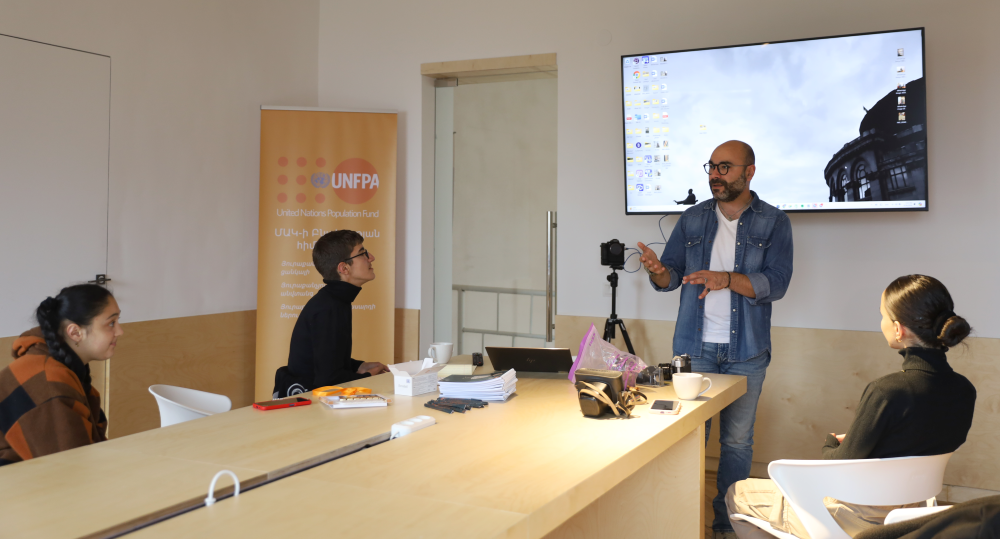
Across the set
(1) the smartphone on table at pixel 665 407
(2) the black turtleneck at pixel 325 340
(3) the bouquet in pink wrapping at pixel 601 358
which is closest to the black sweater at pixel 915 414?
(1) the smartphone on table at pixel 665 407

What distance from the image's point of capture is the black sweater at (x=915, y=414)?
1.83 m

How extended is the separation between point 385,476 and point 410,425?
1.29 ft

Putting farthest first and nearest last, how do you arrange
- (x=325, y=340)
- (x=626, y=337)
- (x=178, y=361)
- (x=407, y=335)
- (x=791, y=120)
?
1. (x=407, y=335)
2. (x=178, y=361)
3. (x=626, y=337)
4. (x=791, y=120)
5. (x=325, y=340)

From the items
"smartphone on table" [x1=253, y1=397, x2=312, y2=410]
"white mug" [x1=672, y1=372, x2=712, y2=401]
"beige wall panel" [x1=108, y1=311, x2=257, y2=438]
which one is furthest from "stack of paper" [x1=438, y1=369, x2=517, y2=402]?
"beige wall panel" [x1=108, y1=311, x2=257, y2=438]

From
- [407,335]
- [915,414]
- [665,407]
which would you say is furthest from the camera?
[407,335]

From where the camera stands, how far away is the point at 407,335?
16.1 ft

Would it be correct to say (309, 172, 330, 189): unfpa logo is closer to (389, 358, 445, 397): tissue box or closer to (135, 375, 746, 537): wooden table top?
(389, 358, 445, 397): tissue box

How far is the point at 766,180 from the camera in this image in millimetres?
3676

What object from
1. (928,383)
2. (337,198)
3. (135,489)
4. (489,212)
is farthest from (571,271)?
(135,489)

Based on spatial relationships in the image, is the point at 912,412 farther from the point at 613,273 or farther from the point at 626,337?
the point at 613,273

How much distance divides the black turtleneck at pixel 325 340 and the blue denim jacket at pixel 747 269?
141 cm

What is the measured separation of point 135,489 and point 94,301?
0.98m

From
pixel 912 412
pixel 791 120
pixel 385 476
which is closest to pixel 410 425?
pixel 385 476

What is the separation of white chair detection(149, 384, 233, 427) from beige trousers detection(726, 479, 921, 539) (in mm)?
1674
